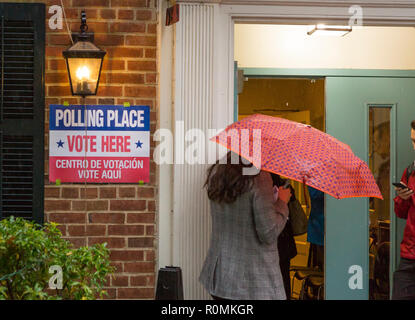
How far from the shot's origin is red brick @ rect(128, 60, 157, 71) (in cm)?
458

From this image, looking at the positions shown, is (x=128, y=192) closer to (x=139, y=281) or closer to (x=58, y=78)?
(x=139, y=281)

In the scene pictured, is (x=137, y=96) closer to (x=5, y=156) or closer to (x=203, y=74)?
(x=203, y=74)

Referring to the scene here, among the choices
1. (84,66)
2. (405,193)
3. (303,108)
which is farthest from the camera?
(303,108)

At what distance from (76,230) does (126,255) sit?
0.42m

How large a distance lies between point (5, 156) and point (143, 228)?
1.18 m

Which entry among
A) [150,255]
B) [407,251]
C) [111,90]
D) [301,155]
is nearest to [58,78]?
[111,90]

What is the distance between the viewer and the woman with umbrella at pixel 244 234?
12.5 ft

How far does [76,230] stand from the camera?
180 inches

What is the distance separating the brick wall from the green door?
70.0 inches

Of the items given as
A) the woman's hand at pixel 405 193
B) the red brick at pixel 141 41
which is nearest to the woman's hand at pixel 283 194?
the woman's hand at pixel 405 193

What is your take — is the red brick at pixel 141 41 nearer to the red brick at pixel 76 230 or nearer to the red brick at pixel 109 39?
the red brick at pixel 109 39

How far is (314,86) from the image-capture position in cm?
592

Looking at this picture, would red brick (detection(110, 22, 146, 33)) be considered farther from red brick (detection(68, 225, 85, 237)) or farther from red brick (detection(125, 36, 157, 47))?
red brick (detection(68, 225, 85, 237))

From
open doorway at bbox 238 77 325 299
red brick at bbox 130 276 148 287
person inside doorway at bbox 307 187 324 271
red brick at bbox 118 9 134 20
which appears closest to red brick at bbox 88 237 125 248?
red brick at bbox 130 276 148 287
